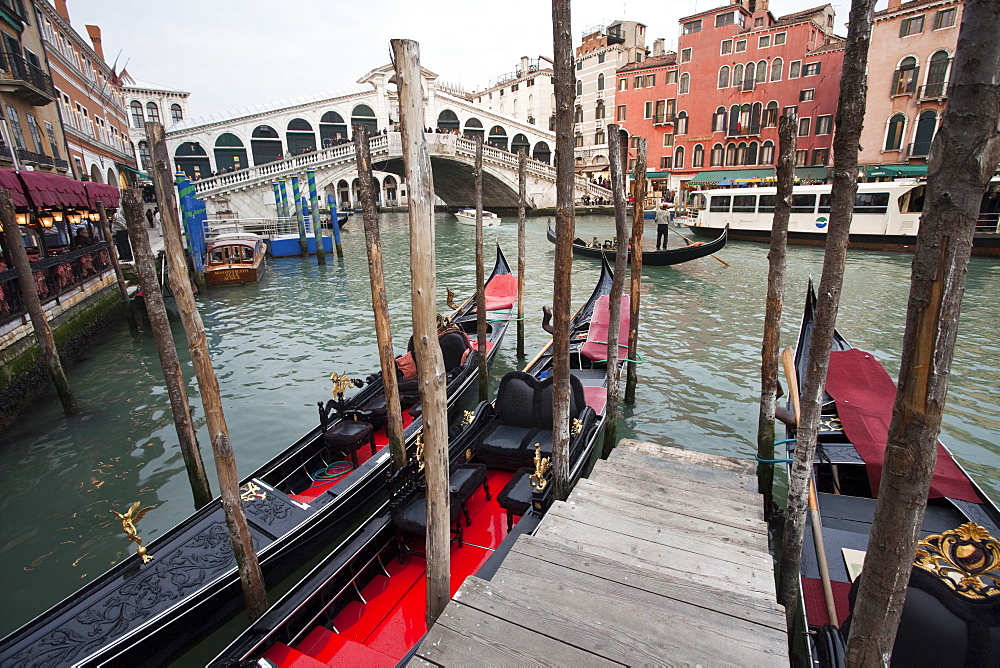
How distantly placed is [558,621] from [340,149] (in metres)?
23.0

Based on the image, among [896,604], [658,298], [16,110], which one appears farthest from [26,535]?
[16,110]

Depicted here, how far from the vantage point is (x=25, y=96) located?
38.3 ft

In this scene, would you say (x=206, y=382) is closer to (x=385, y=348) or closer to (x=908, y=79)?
(x=385, y=348)

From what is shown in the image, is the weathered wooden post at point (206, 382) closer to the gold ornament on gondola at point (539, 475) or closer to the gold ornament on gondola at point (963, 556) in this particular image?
the gold ornament on gondola at point (539, 475)

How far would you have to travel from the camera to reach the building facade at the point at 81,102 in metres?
14.9

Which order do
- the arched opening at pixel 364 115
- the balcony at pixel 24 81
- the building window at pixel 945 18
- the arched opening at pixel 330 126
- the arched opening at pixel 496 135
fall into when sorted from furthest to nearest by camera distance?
the arched opening at pixel 496 135, the arched opening at pixel 364 115, the arched opening at pixel 330 126, the building window at pixel 945 18, the balcony at pixel 24 81

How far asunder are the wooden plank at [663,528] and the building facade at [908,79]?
71.1 ft


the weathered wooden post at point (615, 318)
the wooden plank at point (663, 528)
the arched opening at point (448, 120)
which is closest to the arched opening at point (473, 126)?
the arched opening at point (448, 120)

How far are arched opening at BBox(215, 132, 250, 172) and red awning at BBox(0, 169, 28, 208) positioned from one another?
24.0 metres

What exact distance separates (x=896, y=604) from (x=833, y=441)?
3240mm

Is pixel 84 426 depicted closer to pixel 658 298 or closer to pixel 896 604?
pixel 896 604

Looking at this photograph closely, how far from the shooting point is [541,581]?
6.87ft

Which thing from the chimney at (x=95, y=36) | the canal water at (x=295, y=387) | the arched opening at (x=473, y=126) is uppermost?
the chimney at (x=95, y=36)

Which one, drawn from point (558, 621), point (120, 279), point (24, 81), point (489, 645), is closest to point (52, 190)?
point (120, 279)
